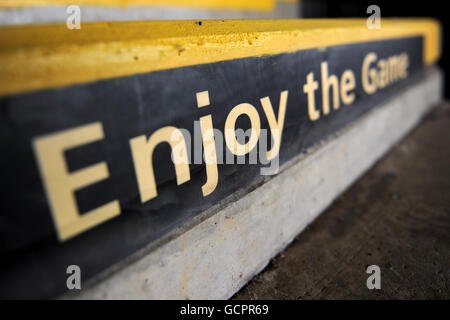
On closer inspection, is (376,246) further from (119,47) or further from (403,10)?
(403,10)

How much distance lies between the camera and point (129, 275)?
1.61 metres

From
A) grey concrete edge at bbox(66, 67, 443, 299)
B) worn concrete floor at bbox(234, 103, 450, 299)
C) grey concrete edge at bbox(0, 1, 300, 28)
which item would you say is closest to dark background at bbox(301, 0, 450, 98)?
grey concrete edge at bbox(0, 1, 300, 28)

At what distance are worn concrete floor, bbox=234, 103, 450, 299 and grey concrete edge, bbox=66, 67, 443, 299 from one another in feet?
0.44

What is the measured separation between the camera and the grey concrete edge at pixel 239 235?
5.46 feet

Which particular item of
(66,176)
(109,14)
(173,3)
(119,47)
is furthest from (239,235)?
(173,3)

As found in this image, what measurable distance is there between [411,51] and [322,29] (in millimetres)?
3631

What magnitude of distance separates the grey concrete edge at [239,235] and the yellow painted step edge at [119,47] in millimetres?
899

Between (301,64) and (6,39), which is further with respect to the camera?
(301,64)

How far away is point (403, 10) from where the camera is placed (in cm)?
900

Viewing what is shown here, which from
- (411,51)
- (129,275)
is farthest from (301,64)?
(411,51)

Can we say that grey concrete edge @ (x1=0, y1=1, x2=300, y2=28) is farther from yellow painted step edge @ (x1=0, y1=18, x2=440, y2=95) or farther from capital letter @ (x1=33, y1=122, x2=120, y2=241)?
capital letter @ (x1=33, y1=122, x2=120, y2=241)

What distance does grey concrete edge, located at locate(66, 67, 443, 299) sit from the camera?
1.67 meters

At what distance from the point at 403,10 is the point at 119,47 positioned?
397 inches
